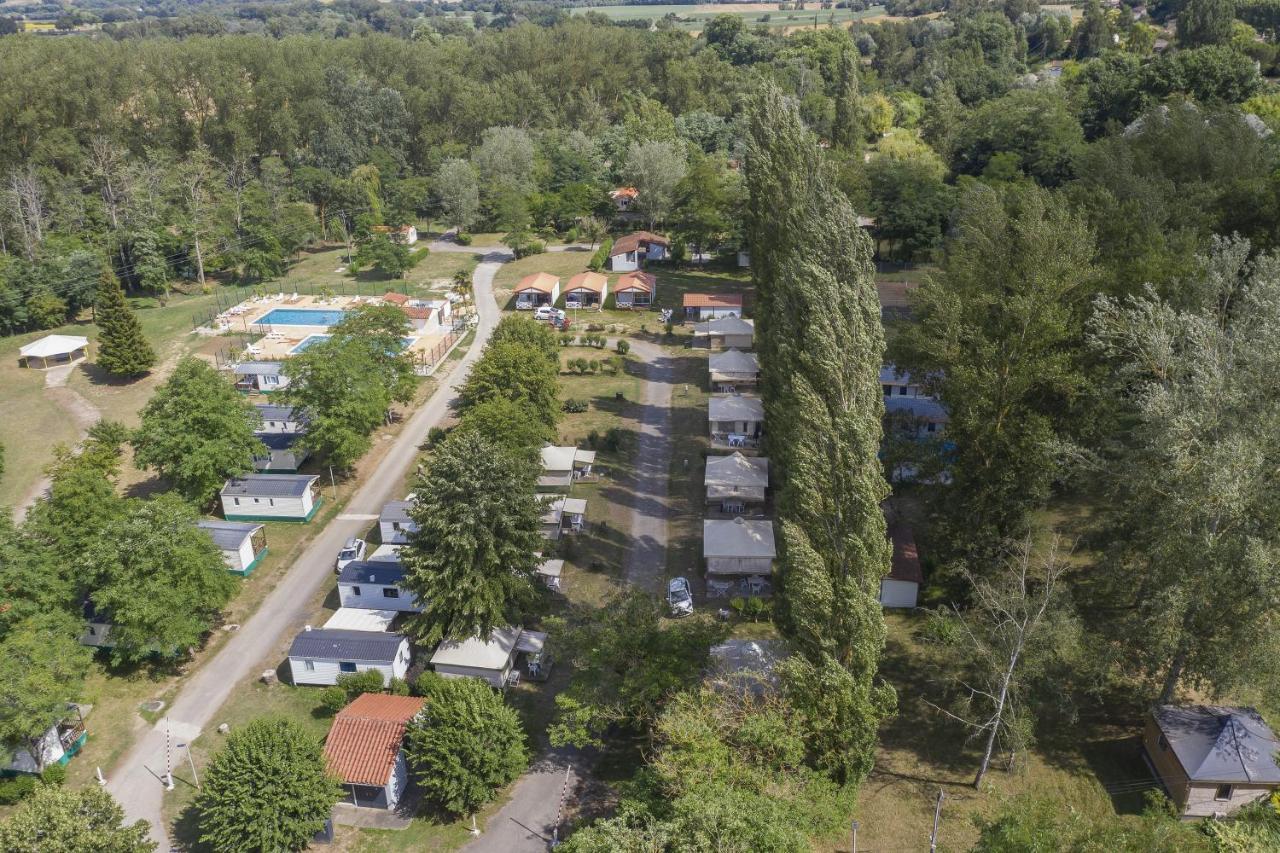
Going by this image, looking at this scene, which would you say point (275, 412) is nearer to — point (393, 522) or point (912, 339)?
point (393, 522)

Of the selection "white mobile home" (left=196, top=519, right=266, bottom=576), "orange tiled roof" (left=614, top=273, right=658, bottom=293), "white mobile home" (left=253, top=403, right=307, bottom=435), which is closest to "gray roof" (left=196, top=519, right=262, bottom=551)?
"white mobile home" (left=196, top=519, right=266, bottom=576)

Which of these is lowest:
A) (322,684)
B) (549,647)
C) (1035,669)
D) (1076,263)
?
(322,684)

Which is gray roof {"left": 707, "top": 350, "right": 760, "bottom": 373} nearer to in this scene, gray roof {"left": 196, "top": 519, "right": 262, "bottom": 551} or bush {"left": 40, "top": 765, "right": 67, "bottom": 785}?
gray roof {"left": 196, "top": 519, "right": 262, "bottom": 551}

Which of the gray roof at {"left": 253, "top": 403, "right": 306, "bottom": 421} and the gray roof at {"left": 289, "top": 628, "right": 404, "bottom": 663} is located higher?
the gray roof at {"left": 253, "top": 403, "right": 306, "bottom": 421}

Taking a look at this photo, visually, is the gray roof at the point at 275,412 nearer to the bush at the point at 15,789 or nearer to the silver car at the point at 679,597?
the bush at the point at 15,789

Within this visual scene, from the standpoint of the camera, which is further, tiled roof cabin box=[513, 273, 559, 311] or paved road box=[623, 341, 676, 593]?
tiled roof cabin box=[513, 273, 559, 311]

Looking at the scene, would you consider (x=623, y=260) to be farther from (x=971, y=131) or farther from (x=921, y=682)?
(x=921, y=682)

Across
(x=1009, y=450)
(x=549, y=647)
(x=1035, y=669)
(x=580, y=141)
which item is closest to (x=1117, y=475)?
(x=1009, y=450)
